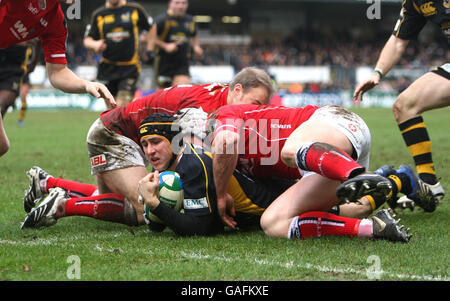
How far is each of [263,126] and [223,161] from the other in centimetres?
44

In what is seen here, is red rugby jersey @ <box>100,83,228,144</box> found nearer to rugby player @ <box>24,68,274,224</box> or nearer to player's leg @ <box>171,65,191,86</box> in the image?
rugby player @ <box>24,68,274,224</box>

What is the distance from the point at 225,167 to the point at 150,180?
20.3 inches

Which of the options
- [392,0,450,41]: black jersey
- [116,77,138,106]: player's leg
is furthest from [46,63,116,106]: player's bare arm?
[116,77,138,106]: player's leg

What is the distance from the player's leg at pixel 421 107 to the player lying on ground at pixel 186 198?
1.37 m

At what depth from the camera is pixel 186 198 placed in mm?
4176

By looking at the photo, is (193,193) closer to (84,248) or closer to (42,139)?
(84,248)

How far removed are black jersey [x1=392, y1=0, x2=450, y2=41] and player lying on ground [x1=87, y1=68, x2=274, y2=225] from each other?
1.70 meters

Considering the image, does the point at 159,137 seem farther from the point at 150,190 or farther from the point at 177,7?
the point at 177,7

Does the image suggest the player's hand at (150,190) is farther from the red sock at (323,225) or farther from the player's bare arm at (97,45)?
the player's bare arm at (97,45)

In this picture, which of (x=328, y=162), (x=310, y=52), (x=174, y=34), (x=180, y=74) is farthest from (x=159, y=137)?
(x=310, y=52)

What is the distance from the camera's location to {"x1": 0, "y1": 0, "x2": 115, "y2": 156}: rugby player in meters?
4.37

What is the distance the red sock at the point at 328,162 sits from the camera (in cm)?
339

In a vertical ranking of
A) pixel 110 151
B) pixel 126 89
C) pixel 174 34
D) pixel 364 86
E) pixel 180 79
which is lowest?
pixel 180 79

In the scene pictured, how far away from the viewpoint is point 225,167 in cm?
398
